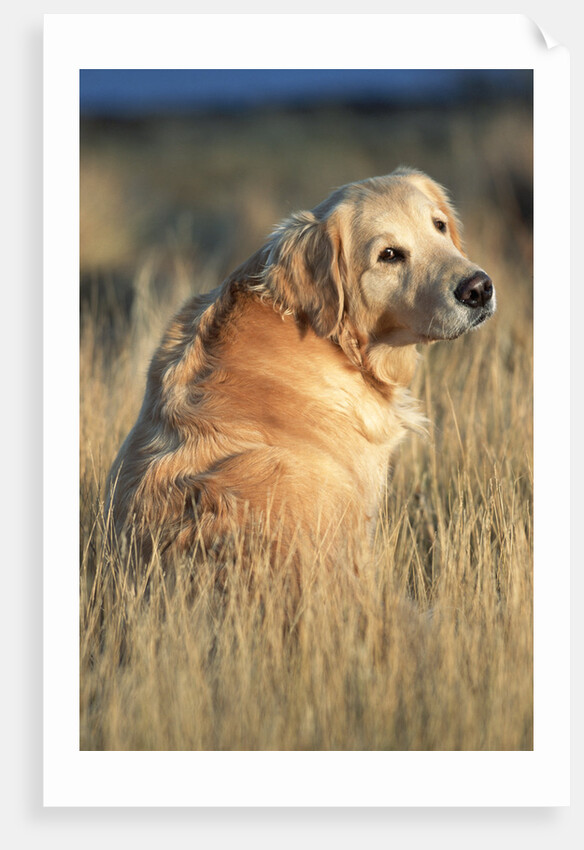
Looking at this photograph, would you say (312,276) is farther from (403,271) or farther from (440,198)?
(440,198)

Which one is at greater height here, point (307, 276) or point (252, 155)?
point (252, 155)

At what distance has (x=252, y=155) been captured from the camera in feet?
28.8

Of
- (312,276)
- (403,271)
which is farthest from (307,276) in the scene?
(403,271)

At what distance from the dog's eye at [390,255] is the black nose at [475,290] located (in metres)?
0.28

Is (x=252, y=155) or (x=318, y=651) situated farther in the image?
(x=252, y=155)

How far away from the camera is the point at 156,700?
2791 millimetres

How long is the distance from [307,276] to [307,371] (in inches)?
13.9

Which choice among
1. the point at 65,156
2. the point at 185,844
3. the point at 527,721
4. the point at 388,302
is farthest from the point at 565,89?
the point at 185,844

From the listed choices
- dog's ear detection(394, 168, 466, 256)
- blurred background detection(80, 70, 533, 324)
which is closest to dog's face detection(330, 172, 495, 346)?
dog's ear detection(394, 168, 466, 256)

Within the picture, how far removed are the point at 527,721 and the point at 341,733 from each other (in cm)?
65

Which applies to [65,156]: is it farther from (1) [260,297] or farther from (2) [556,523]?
(2) [556,523]

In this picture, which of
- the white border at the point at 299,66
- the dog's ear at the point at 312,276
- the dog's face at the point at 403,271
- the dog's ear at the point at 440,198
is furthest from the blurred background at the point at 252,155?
the dog's ear at the point at 312,276

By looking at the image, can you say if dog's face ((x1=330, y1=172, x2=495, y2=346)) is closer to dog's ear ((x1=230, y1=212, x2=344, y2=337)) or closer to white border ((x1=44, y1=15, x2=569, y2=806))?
dog's ear ((x1=230, y1=212, x2=344, y2=337))

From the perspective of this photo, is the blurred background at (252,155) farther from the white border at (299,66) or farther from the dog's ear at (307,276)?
the dog's ear at (307,276)
